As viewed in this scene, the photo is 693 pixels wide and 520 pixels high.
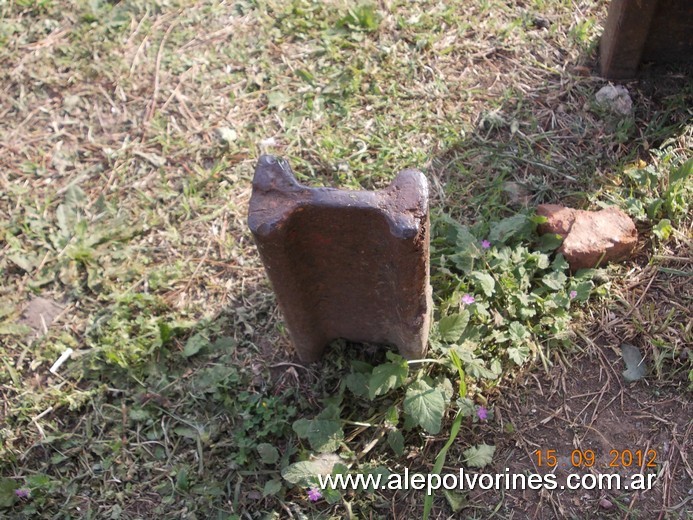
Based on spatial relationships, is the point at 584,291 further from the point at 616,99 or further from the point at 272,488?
the point at 272,488

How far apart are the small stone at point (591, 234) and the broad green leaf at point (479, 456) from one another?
0.81 metres

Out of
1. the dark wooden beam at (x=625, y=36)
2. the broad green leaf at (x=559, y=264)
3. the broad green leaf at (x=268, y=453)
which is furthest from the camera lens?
the dark wooden beam at (x=625, y=36)

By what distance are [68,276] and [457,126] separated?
1.89 metres

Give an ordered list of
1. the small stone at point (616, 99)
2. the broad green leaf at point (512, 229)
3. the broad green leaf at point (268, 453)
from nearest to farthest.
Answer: the broad green leaf at point (268, 453) → the broad green leaf at point (512, 229) → the small stone at point (616, 99)

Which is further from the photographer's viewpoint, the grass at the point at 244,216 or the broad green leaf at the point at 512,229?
the broad green leaf at the point at 512,229

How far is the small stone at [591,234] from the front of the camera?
2.59m

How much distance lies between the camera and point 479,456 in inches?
90.5

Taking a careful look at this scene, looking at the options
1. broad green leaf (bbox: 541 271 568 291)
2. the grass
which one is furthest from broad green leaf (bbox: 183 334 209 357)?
broad green leaf (bbox: 541 271 568 291)

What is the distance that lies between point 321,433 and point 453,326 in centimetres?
60

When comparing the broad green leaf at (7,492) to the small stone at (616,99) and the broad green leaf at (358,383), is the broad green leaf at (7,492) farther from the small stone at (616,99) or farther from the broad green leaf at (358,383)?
the small stone at (616,99)

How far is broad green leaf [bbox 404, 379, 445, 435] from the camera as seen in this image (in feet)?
7.27

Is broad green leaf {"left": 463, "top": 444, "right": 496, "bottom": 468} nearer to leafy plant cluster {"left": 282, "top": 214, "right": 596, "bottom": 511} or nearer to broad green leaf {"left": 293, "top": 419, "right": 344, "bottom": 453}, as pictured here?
leafy plant cluster {"left": 282, "top": 214, "right": 596, "bottom": 511}

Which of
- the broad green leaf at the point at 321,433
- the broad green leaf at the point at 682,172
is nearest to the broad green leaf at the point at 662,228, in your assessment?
the broad green leaf at the point at 682,172

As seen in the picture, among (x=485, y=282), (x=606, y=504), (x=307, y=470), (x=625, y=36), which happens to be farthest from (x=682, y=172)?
(x=307, y=470)
